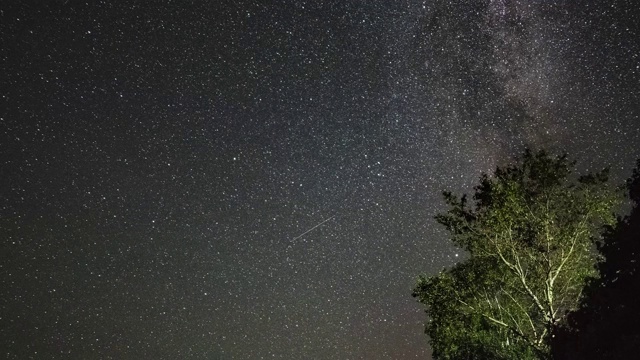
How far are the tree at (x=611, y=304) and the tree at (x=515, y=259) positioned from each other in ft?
7.22

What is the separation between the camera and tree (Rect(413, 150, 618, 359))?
15.7m

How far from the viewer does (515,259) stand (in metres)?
16.0

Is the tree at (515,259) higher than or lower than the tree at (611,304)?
higher

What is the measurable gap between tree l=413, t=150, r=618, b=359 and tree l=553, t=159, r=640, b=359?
2.20 m

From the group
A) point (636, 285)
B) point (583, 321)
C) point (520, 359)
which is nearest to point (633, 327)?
point (636, 285)

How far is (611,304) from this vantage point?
11.8 m

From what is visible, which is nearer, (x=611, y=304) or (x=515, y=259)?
(x=611, y=304)

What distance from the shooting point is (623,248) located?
482 inches

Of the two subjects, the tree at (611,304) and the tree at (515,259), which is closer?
the tree at (611,304)

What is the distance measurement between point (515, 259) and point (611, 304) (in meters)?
4.19

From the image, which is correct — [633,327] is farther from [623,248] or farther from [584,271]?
[584,271]

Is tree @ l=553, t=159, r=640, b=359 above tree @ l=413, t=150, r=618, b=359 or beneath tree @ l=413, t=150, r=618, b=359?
beneath

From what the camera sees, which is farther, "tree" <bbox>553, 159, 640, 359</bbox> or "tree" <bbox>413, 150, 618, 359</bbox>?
"tree" <bbox>413, 150, 618, 359</bbox>

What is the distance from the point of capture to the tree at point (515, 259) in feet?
51.6
